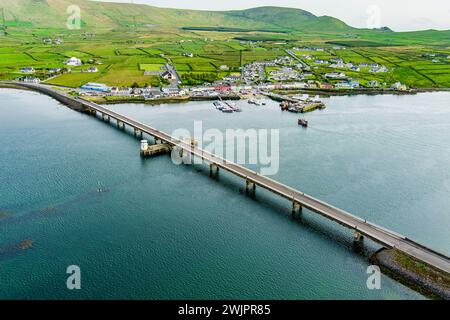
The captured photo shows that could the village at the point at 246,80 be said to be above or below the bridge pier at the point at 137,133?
above

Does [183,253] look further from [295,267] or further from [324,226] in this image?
[324,226]

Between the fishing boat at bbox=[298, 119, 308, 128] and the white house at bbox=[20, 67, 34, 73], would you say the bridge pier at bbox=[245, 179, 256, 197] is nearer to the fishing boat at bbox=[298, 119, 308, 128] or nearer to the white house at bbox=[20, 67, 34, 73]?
the fishing boat at bbox=[298, 119, 308, 128]

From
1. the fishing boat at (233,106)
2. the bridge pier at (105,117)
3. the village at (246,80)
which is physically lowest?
the bridge pier at (105,117)

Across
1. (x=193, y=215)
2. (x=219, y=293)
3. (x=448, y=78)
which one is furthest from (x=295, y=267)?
(x=448, y=78)

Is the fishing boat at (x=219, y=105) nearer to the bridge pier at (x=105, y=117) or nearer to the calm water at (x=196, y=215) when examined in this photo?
the calm water at (x=196, y=215)

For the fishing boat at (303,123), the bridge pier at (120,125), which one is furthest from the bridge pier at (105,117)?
the fishing boat at (303,123)

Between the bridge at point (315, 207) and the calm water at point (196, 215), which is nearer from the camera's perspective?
the calm water at point (196, 215)

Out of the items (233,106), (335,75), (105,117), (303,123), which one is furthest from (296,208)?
(335,75)

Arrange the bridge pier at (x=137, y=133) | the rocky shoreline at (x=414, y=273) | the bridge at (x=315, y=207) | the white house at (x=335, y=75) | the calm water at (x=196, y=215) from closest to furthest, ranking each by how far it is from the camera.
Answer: the rocky shoreline at (x=414, y=273) < the calm water at (x=196, y=215) < the bridge at (x=315, y=207) < the bridge pier at (x=137, y=133) < the white house at (x=335, y=75)
